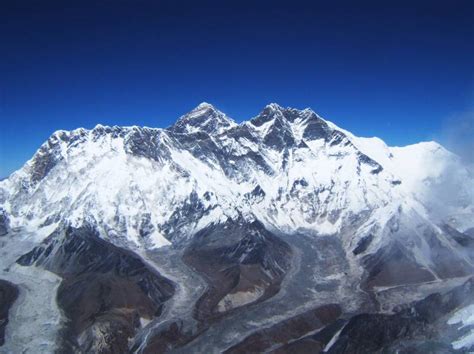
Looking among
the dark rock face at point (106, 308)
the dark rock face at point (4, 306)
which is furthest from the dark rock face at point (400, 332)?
the dark rock face at point (4, 306)

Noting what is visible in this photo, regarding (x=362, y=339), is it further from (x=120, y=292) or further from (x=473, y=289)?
(x=120, y=292)

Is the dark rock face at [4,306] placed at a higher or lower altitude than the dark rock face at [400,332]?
higher

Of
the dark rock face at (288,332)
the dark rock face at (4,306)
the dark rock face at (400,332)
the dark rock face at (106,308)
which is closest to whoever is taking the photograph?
the dark rock face at (400,332)

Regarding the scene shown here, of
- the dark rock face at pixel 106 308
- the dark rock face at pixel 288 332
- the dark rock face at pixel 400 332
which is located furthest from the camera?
the dark rock face at pixel 106 308

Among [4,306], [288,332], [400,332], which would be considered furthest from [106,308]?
[400,332]

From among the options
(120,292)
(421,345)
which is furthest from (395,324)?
(120,292)

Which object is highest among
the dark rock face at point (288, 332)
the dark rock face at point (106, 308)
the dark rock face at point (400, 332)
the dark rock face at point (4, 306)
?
the dark rock face at point (4, 306)

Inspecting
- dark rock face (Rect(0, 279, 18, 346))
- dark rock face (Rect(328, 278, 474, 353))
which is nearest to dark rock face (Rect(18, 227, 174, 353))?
dark rock face (Rect(0, 279, 18, 346))

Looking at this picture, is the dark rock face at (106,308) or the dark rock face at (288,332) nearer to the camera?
the dark rock face at (288,332)

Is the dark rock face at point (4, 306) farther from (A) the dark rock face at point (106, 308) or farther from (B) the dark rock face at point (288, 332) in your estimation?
(B) the dark rock face at point (288, 332)

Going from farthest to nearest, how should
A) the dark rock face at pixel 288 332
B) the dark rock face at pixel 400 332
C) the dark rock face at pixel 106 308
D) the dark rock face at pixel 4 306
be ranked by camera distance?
the dark rock face at pixel 4 306, the dark rock face at pixel 106 308, the dark rock face at pixel 288 332, the dark rock face at pixel 400 332

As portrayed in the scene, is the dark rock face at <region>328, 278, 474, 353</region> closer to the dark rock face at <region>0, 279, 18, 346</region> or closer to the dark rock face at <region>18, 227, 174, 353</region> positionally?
the dark rock face at <region>18, 227, 174, 353</region>
